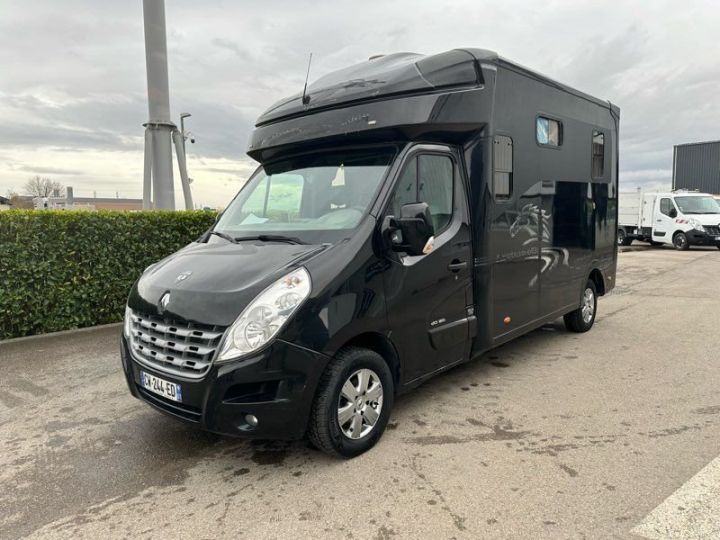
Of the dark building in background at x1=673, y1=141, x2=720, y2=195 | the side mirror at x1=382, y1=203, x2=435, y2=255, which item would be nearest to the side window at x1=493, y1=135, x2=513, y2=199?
the side mirror at x1=382, y1=203, x2=435, y2=255

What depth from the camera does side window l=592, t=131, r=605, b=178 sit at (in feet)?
21.1

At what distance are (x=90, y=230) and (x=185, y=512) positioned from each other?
511 centimetres

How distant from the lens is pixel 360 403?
3494 millimetres

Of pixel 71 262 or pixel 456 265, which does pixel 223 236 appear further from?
pixel 71 262

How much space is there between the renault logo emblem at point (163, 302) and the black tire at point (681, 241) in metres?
22.2

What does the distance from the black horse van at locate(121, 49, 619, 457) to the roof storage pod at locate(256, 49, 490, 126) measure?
0.02 metres

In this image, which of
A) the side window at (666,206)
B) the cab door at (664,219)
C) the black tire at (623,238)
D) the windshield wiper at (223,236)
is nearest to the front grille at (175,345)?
the windshield wiper at (223,236)

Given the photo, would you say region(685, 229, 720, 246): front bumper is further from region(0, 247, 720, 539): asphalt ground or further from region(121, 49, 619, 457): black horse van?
region(121, 49, 619, 457): black horse van

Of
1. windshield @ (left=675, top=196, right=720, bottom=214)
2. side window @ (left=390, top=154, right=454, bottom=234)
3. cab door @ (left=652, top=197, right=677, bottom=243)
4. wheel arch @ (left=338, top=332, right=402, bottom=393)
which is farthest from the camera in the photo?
cab door @ (left=652, top=197, right=677, bottom=243)

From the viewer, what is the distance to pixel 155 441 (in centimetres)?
383

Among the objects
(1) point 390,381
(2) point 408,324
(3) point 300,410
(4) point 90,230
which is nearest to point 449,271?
(2) point 408,324

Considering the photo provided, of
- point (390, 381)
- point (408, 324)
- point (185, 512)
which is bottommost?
point (185, 512)

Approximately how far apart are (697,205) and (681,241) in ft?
5.51

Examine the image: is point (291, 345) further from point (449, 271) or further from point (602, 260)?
point (602, 260)
